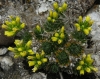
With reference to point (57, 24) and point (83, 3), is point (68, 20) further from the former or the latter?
point (83, 3)

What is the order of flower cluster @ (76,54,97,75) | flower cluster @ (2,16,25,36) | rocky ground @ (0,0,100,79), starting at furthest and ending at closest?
rocky ground @ (0,0,100,79) < flower cluster @ (2,16,25,36) < flower cluster @ (76,54,97,75)

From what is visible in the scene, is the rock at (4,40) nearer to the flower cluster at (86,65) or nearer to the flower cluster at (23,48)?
the flower cluster at (23,48)

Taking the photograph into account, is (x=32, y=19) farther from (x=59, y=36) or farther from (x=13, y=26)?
(x=59, y=36)

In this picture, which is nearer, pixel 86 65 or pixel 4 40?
pixel 86 65

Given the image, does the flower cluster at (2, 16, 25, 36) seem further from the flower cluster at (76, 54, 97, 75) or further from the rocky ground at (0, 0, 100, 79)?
the flower cluster at (76, 54, 97, 75)

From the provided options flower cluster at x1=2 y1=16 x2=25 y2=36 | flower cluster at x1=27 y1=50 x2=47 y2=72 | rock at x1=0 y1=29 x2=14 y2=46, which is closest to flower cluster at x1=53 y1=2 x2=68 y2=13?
flower cluster at x1=2 y1=16 x2=25 y2=36

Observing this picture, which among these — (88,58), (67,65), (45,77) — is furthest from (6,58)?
(88,58)

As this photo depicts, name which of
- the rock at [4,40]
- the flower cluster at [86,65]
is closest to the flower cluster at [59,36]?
the flower cluster at [86,65]

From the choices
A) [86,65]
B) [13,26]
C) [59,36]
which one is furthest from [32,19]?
[86,65]
